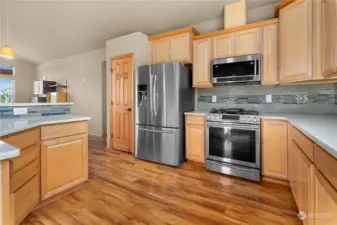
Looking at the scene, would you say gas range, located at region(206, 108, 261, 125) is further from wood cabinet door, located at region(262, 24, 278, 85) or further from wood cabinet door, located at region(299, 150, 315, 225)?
wood cabinet door, located at region(299, 150, 315, 225)

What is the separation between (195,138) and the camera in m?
2.80

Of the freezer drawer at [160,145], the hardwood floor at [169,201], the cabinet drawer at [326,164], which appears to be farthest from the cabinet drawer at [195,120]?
the cabinet drawer at [326,164]

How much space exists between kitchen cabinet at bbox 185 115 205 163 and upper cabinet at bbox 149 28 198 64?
3.68 feet

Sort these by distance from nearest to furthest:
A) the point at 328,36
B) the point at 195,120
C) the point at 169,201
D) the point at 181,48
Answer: the point at 328,36 → the point at 169,201 → the point at 195,120 → the point at 181,48

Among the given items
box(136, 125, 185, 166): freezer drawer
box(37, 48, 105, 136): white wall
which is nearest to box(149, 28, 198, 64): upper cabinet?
box(136, 125, 185, 166): freezer drawer

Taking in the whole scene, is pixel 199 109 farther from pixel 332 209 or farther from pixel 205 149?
pixel 332 209

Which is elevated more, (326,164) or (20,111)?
(20,111)

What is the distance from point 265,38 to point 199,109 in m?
1.58

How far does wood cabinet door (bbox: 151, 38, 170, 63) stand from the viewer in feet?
10.7

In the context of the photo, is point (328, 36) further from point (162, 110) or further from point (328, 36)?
point (162, 110)

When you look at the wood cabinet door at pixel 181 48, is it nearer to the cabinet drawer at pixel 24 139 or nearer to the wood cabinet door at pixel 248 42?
the wood cabinet door at pixel 248 42

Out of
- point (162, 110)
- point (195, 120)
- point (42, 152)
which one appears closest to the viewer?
point (42, 152)

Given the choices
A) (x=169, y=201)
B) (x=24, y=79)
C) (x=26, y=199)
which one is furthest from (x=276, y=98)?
(x=24, y=79)

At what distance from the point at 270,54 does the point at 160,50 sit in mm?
1946
